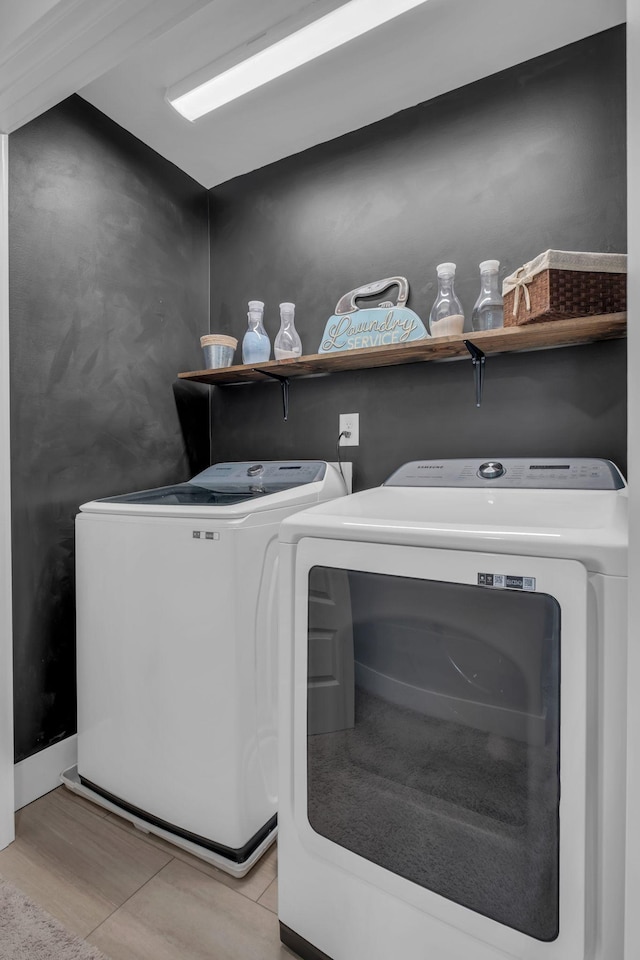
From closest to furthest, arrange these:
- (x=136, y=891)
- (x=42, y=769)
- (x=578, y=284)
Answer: (x=136, y=891), (x=578, y=284), (x=42, y=769)

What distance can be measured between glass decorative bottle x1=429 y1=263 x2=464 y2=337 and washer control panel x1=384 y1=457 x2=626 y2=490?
45 centimetres

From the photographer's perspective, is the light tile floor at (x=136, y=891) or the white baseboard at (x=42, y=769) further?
the white baseboard at (x=42, y=769)

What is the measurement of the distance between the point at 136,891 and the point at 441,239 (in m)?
2.27

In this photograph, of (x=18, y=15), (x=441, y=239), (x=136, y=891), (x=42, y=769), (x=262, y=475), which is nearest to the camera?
(x=18, y=15)

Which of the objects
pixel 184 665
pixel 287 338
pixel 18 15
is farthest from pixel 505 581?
pixel 18 15

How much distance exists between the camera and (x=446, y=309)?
1626 millimetres

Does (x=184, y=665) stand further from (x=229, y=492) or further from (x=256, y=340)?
(x=256, y=340)

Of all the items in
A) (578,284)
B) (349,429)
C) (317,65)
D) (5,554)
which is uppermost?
(317,65)

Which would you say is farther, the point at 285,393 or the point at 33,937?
the point at 285,393

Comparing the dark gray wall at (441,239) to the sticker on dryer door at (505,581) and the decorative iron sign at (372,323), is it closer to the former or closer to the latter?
the decorative iron sign at (372,323)

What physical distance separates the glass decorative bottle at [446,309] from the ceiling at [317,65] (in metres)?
0.72

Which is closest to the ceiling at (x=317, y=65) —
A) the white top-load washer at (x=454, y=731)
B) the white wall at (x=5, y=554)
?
the white wall at (x=5, y=554)

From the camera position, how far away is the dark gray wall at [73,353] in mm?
1579

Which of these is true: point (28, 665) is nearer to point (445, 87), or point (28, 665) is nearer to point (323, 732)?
point (323, 732)
